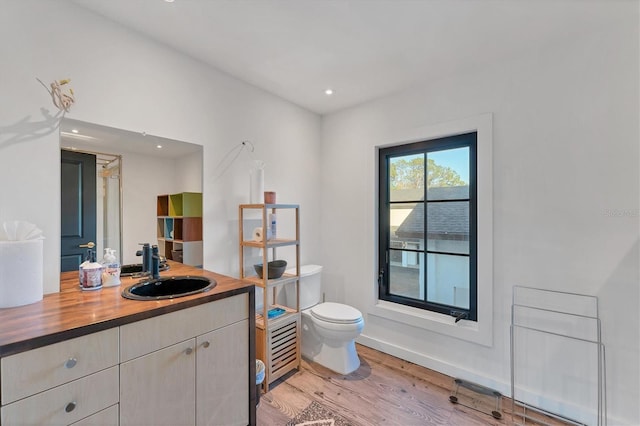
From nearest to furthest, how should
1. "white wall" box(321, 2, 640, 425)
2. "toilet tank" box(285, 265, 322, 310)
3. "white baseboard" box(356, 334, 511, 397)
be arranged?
"white wall" box(321, 2, 640, 425), "white baseboard" box(356, 334, 511, 397), "toilet tank" box(285, 265, 322, 310)

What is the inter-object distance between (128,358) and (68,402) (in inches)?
7.8

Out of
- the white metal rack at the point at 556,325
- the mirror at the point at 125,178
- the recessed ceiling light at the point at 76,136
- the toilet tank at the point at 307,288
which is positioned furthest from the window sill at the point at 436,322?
the recessed ceiling light at the point at 76,136

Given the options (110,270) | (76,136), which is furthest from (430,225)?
(76,136)

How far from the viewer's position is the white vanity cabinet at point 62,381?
880 mm

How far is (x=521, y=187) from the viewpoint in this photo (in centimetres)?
193

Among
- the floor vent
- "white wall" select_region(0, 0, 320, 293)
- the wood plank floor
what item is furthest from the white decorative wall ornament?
the floor vent

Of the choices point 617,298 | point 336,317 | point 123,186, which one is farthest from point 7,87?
point 617,298

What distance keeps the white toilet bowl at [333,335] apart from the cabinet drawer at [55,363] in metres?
1.47

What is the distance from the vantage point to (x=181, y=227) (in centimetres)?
194

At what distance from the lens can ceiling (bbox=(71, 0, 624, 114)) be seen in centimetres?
149

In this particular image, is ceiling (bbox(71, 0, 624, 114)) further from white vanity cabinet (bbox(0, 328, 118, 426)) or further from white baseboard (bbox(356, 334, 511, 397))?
white baseboard (bbox(356, 334, 511, 397))

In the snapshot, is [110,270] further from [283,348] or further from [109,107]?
[283,348]

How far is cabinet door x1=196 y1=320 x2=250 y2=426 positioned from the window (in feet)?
5.07

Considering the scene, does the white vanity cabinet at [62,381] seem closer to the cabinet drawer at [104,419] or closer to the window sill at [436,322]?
the cabinet drawer at [104,419]
